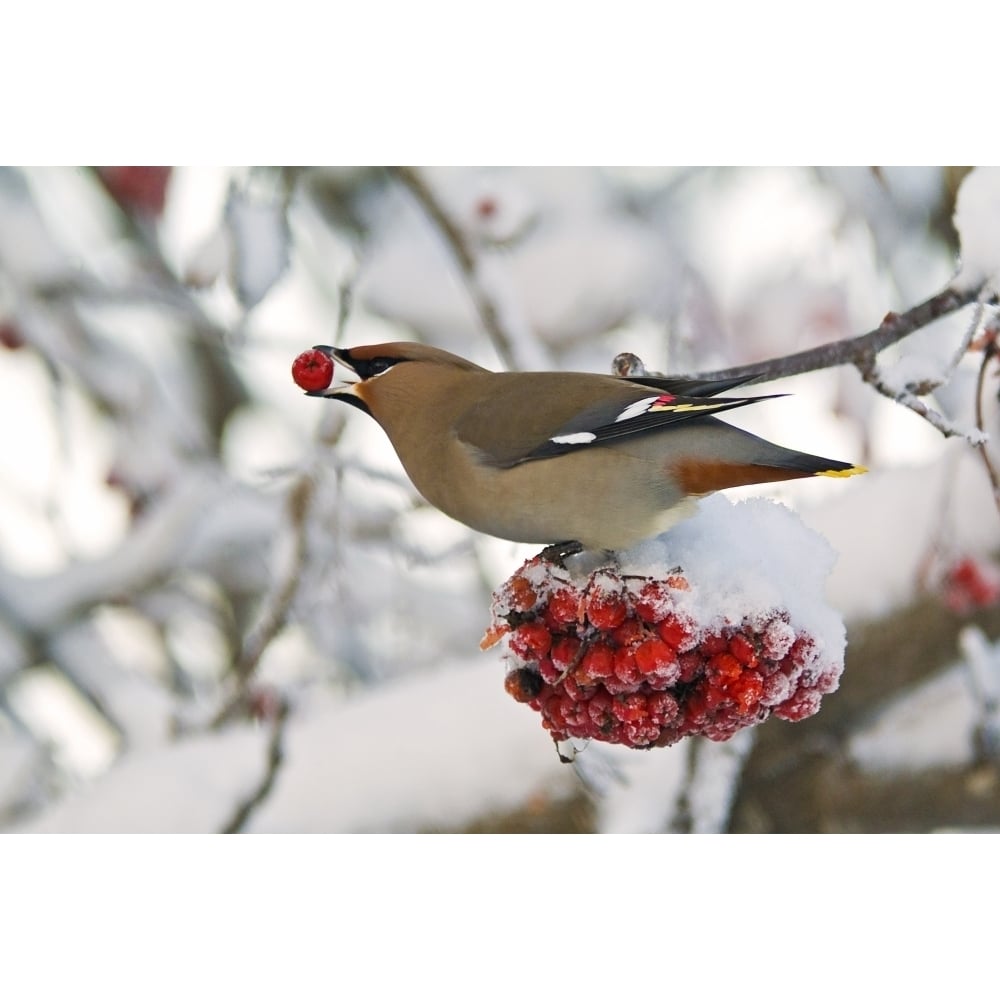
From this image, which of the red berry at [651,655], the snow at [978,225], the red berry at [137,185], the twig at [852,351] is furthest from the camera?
the red berry at [137,185]

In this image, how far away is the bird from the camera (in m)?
1.44

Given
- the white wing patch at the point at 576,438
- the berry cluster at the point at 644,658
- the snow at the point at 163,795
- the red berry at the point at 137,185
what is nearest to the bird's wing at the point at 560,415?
the white wing patch at the point at 576,438

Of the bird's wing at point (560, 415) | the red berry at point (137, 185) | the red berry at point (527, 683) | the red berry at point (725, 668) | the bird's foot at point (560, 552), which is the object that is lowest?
the red berry at point (527, 683)

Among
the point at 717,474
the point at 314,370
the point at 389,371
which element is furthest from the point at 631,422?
the point at 314,370

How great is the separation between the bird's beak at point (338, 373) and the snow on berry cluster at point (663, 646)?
0.42m

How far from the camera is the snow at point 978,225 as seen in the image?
1644 millimetres

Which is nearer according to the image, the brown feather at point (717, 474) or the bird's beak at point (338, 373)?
the brown feather at point (717, 474)

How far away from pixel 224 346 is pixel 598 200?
0.66 m

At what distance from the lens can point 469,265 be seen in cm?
203

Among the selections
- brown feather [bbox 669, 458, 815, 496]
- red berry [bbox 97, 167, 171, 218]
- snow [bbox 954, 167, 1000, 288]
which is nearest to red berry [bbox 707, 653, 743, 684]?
brown feather [bbox 669, 458, 815, 496]

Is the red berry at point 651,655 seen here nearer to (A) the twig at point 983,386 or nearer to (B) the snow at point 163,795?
(A) the twig at point 983,386

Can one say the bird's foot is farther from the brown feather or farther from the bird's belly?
the brown feather

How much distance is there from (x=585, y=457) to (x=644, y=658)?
1.07ft
